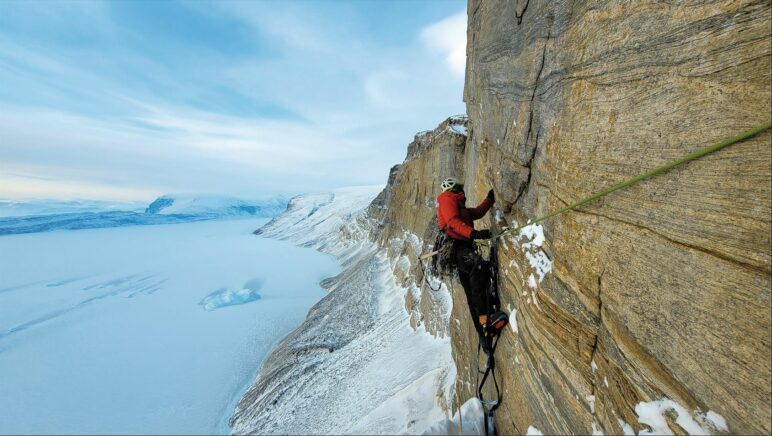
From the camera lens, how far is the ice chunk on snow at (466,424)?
613 centimetres

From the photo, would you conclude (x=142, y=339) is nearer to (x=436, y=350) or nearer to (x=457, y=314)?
(x=436, y=350)

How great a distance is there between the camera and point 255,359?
3269 centimetres

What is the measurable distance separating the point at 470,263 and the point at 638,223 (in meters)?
3.81

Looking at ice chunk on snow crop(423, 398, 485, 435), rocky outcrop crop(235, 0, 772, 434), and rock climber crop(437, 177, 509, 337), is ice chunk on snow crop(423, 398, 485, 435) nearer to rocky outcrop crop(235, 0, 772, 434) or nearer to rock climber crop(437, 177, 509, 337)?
rocky outcrop crop(235, 0, 772, 434)

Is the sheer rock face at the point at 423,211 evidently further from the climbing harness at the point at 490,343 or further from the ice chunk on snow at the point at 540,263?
the ice chunk on snow at the point at 540,263

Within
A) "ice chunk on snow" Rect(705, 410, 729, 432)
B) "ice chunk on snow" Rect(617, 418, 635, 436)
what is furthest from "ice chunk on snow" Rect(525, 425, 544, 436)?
"ice chunk on snow" Rect(705, 410, 729, 432)

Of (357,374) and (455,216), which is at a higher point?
(455,216)

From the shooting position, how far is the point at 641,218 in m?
3.52

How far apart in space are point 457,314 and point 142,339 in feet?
182

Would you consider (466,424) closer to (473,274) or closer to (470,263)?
(473,274)

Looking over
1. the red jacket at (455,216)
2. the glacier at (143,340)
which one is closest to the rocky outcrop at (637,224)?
the red jacket at (455,216)

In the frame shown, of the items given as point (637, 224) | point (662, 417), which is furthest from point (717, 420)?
point (637, 224)

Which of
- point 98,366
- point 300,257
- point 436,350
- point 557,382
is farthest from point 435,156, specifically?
point 300,257

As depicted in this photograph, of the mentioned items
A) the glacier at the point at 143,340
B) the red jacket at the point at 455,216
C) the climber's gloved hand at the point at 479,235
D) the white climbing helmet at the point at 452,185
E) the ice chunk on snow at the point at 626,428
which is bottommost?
the glacier at the point at 143,340
